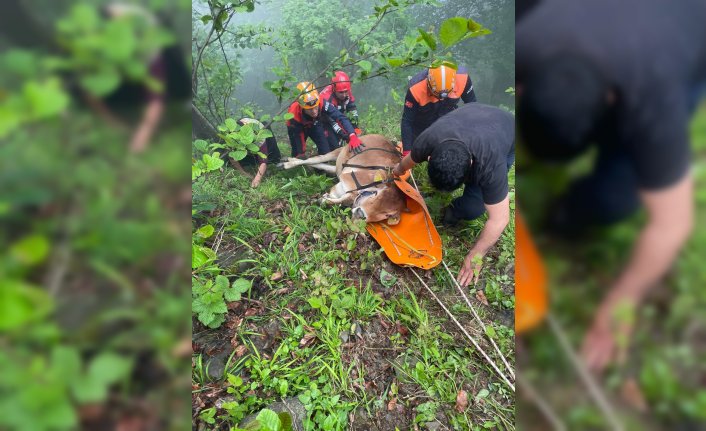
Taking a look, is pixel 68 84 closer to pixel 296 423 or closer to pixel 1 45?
pixel 1 45

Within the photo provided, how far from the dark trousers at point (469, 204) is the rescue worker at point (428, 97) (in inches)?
35.8

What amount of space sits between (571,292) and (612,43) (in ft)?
0.77

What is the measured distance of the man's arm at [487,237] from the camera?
2861 millimetres

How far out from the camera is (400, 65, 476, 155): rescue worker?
396 centimetres

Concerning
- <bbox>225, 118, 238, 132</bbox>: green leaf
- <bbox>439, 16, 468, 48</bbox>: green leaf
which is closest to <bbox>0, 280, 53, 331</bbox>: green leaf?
<bbox>439, 16, 468, 48</bbox>: green leaf

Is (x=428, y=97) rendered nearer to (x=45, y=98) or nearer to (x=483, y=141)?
(x=483, y=141)

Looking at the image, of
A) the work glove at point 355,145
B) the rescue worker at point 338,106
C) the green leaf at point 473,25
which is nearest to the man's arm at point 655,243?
the green leaf at point 473,25

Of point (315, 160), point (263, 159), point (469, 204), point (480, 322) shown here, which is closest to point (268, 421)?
point (480, 322)

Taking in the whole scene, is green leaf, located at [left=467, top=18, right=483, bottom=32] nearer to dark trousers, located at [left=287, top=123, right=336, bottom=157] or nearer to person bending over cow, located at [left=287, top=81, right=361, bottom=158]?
person bending over cow, located at [left=287, top=81, right=361, bottom=158]

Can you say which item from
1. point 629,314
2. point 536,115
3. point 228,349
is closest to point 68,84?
point 536,115

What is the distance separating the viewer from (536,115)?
350mm

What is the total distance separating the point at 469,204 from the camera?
3.39m

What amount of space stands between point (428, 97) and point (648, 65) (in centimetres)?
407

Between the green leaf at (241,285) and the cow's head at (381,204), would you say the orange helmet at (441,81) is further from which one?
the green leaf at (241,285)
